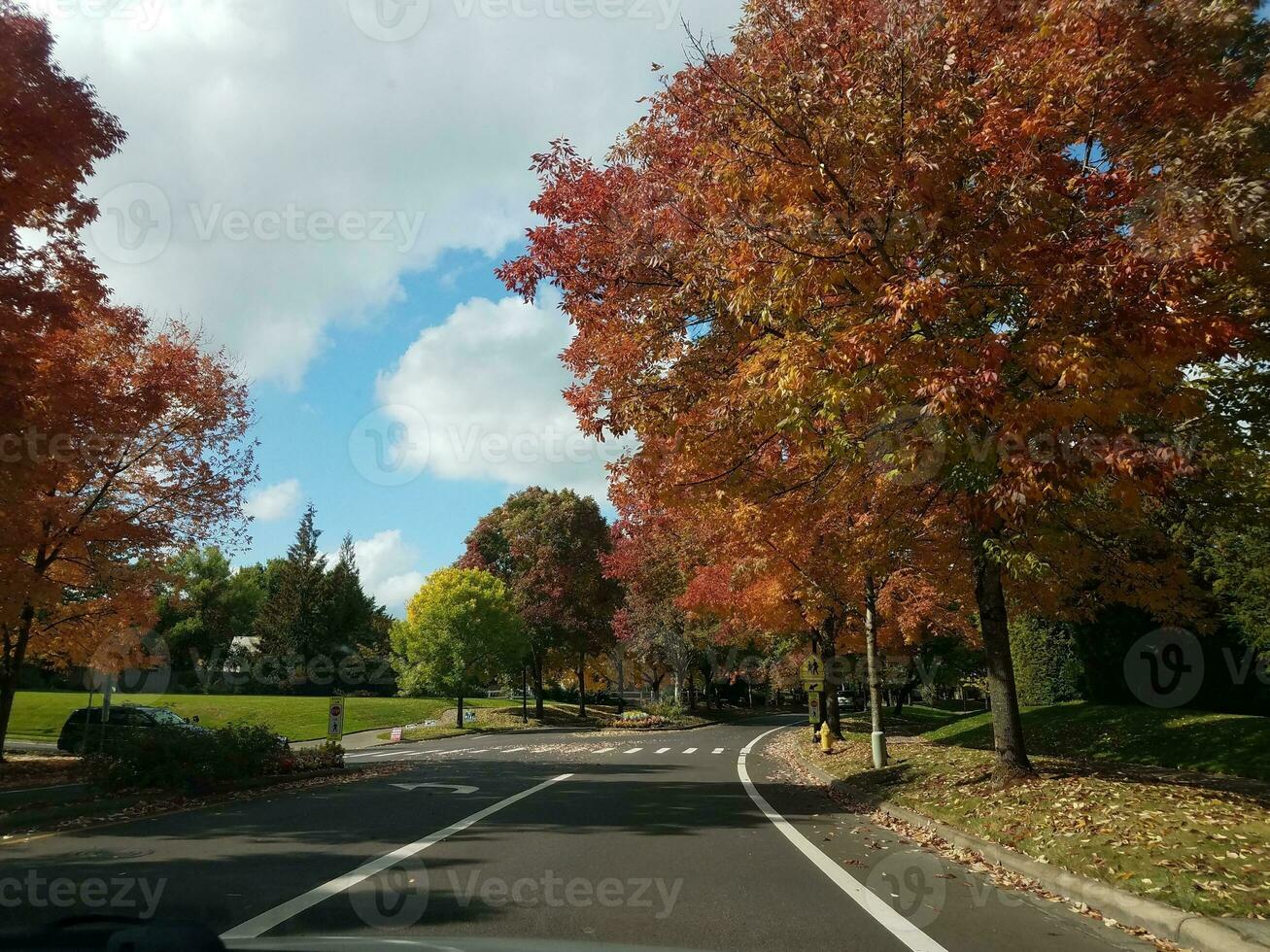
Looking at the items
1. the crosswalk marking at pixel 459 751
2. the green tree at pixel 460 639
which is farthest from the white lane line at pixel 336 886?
the green tree at pixel 460 639

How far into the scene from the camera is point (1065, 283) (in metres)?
7.67

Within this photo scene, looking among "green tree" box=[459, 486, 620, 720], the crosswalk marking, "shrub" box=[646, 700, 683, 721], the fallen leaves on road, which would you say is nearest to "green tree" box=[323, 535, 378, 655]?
"green tree" box=[459, 486, 620, 720]

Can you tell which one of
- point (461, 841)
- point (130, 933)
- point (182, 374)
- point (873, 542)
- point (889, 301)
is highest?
point (182, 374)

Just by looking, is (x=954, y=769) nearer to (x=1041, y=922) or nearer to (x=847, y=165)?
(x=1041, y=922)

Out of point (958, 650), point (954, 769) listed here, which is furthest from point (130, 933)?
point (958, 650)

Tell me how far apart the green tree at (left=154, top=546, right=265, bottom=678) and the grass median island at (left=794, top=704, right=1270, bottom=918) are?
6262 cm

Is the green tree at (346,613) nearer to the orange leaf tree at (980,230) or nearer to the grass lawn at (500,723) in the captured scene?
the grass lawn at (500,723)

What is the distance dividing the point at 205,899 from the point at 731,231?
7.92 m

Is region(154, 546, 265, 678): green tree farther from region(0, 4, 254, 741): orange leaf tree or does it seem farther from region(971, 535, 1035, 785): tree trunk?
region(971, 535, 1035, 785): tree trunk

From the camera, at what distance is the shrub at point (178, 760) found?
1257cm

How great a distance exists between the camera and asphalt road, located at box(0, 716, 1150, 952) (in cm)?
570

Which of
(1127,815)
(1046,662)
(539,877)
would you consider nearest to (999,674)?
(1127,815)

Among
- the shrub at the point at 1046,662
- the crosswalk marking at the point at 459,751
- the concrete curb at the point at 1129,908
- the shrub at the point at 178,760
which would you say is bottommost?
the crosswalk marking at the point at 459,751

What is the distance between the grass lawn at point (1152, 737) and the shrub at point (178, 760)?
578 inches
